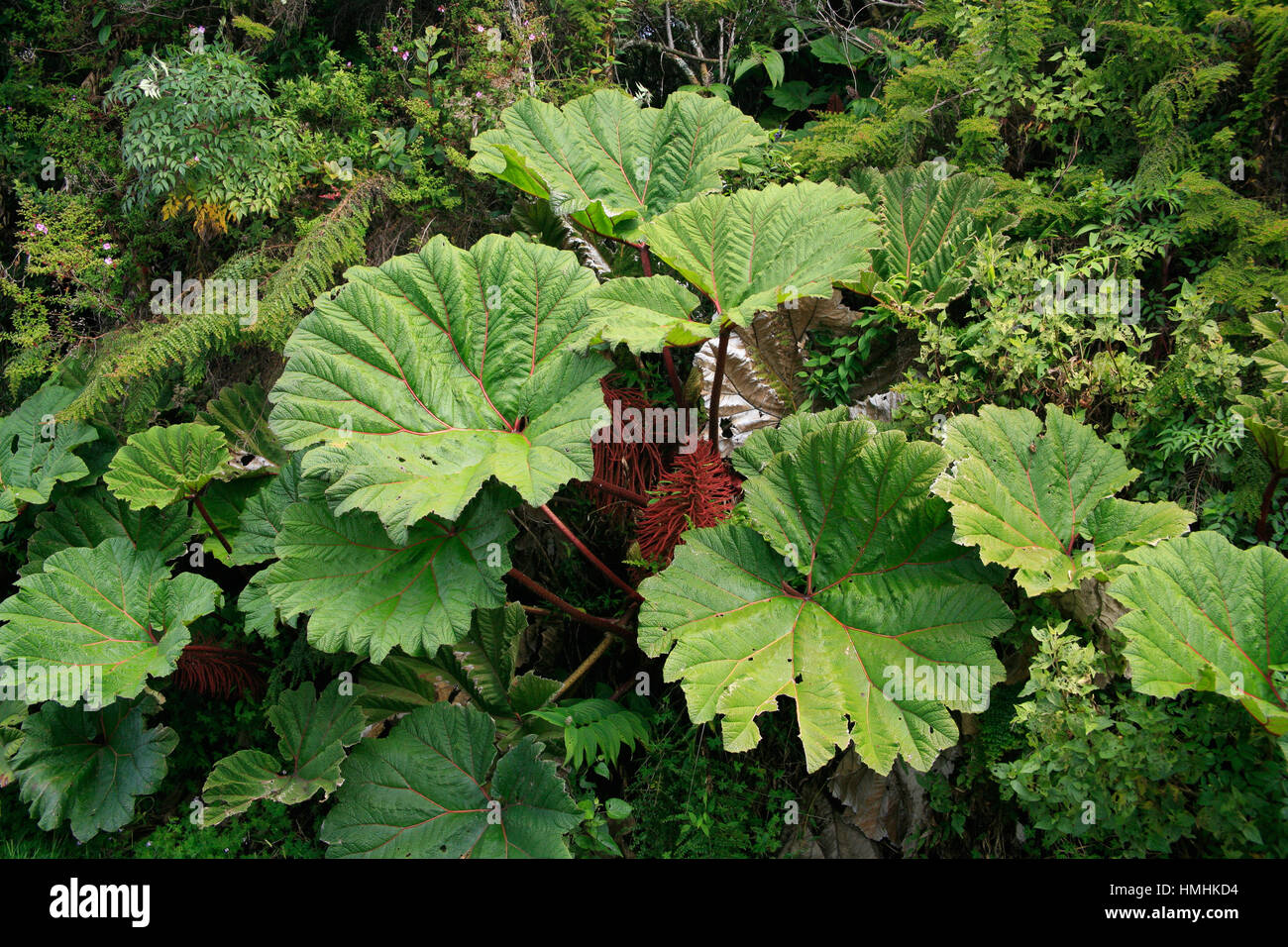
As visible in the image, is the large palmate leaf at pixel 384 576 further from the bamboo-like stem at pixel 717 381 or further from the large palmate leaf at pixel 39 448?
the large palmate leaf at pixel 39 448

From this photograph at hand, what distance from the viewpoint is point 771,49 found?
4.71 metres

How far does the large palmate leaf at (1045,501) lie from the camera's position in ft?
8.32

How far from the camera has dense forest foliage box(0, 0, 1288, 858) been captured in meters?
2.55

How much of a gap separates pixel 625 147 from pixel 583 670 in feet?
6.87

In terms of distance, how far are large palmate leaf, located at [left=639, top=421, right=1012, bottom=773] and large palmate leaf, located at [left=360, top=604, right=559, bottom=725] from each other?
643mm

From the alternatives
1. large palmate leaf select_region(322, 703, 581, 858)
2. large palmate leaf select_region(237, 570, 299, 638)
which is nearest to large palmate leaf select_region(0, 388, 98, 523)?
large palmate leaf select_region(237, 570, 299, 638)

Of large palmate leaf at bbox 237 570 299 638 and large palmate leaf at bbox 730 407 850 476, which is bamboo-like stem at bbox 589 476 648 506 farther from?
large palmate leaf at bbox 237 570 299 638

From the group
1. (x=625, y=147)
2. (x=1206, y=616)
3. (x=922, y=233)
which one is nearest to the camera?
(x=1206, y=616)

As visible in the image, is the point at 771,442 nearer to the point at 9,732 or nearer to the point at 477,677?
the point at 477,677

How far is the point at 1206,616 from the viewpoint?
7.77 feet

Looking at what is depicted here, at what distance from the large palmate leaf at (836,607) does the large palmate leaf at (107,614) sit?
5.61 feet

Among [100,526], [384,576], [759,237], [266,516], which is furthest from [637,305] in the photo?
[100,526]
